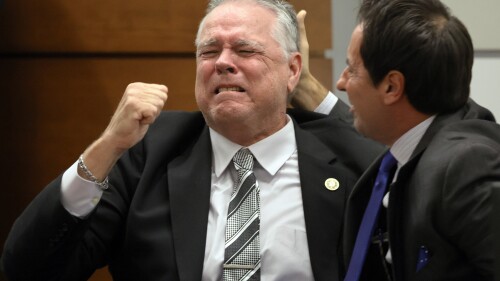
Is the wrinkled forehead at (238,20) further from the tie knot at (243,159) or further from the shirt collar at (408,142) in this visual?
the shirt collar at (408,142)

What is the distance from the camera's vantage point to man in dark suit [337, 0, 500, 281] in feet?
5.12

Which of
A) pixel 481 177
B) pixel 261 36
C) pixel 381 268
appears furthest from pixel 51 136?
pixel 481 177

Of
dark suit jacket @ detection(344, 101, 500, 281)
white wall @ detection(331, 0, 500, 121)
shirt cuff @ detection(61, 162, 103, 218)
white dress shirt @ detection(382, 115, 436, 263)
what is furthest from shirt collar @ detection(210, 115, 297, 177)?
white wall @ detection(331, 0, 500, 121)

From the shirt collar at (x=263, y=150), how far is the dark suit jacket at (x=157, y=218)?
27 millimetres

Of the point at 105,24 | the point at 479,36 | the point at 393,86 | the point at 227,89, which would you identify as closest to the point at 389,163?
the point at 393,86

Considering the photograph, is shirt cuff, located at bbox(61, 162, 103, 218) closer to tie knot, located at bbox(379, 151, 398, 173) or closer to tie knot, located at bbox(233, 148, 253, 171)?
tie knot, located at bbox(233, 148, 253, 171)

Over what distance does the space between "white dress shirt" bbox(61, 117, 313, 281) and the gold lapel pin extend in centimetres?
7

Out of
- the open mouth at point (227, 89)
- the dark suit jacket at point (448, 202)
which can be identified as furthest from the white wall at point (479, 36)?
the dark suit jacket at point (448, 202)

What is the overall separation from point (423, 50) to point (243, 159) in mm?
698

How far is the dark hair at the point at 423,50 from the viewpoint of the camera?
5.73 feet

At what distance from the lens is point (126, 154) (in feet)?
7.52

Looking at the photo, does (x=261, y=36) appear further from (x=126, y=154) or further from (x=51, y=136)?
(x=51, y=136)

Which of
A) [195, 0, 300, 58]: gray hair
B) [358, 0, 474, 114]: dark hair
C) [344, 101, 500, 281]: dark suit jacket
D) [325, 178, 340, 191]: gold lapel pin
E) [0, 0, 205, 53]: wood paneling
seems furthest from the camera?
[0, 0, 205, 53]: wood paneling

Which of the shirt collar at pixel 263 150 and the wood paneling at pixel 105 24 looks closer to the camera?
the shirt collar at pixel 263 150
